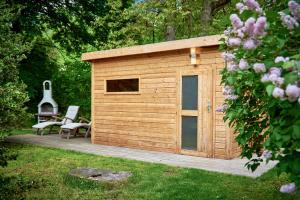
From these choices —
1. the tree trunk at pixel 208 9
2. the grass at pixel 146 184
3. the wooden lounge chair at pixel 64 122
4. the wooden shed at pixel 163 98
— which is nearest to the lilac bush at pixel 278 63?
the grass at pixel 146 184

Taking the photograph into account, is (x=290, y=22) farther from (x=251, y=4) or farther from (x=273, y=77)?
(x=273, y=77)

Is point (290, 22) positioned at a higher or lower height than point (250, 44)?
higher

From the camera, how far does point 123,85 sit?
32.5ft

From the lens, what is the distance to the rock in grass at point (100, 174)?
6.02 meters

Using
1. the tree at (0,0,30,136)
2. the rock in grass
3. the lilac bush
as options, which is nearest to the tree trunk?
the rock in grass

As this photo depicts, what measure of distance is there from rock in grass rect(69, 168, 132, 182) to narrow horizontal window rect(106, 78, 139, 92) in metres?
3.35

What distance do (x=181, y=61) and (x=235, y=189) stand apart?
12.0 feet

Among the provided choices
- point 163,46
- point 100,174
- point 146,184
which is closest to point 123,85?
point 163,46

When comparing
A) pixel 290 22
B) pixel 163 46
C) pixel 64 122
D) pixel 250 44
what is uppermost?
pixel 163 46

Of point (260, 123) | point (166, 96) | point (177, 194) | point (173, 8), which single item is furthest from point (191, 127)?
point (173, 8)

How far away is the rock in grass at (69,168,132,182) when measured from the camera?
602 cm

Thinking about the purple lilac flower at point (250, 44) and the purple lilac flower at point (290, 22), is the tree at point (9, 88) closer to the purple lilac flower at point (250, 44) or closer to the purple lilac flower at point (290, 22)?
the purple lilac flower at point (250, 44)

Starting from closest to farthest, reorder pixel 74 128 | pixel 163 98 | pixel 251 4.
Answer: pixel 251 4 → pixel 163 98 → pixel 74 128

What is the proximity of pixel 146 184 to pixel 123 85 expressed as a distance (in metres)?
4.48
